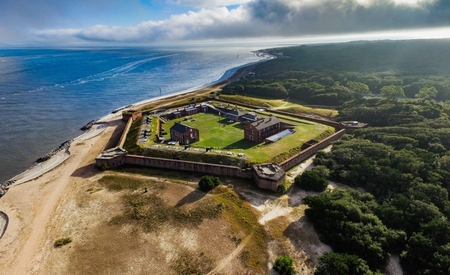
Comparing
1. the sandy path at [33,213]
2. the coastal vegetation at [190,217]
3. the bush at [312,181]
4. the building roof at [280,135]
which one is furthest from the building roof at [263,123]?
the sandy path at [33,213]

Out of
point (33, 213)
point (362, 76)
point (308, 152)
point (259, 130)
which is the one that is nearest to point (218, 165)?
point (259, 130)

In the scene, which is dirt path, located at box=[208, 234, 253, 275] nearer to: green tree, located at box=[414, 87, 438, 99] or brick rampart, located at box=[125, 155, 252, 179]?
brick rampart, located at box=[125, 155, 252, 179]

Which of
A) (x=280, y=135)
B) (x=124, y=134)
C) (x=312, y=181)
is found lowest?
(x=312, y=181)

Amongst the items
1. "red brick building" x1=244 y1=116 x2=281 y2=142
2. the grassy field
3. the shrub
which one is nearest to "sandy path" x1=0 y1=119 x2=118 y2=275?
the shrub

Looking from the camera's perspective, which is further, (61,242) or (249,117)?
(249,117)

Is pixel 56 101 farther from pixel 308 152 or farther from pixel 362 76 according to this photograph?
pixel 362 76

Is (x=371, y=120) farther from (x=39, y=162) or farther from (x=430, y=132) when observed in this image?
(x=39, y=162)

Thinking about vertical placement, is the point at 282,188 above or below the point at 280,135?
below

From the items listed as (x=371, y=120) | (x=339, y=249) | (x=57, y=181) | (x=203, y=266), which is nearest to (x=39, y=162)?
(x=57, y=181)
